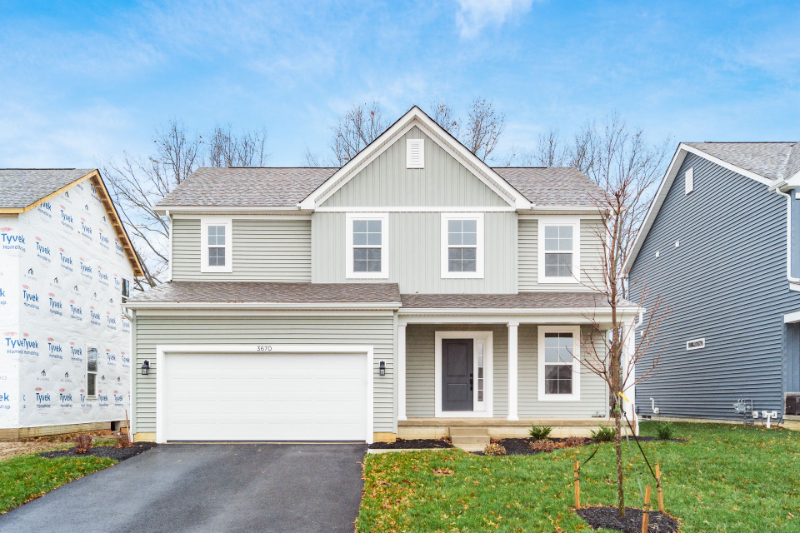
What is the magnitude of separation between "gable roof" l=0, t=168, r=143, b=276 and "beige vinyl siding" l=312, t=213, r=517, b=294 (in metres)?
6.92

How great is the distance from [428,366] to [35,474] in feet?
26.4

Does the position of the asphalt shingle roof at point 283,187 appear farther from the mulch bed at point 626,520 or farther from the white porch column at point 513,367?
the mulch bed at point 626,520

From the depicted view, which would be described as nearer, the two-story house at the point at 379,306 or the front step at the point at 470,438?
the front step at the point at 470,438

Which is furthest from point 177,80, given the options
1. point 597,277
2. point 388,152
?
point 597,277

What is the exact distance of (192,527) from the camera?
7457 mm

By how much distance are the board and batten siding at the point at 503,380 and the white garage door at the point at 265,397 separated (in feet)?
6.46

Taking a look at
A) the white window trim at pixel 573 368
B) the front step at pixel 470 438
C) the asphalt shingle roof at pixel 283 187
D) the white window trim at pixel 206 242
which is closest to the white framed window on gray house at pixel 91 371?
the white window trim at pixel 206 242

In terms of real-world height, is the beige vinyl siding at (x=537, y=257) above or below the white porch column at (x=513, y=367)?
above

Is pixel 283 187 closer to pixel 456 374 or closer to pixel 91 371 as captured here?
pixel 456 374

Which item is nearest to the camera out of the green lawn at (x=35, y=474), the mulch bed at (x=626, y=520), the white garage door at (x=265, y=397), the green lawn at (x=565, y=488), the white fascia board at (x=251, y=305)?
the mulch bed at (x=626, y=520)

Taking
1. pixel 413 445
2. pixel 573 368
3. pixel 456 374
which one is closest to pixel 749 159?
pixel 573 368

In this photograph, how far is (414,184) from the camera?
14.8m

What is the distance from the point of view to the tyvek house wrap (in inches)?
567

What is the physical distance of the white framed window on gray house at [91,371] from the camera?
17.8 m
